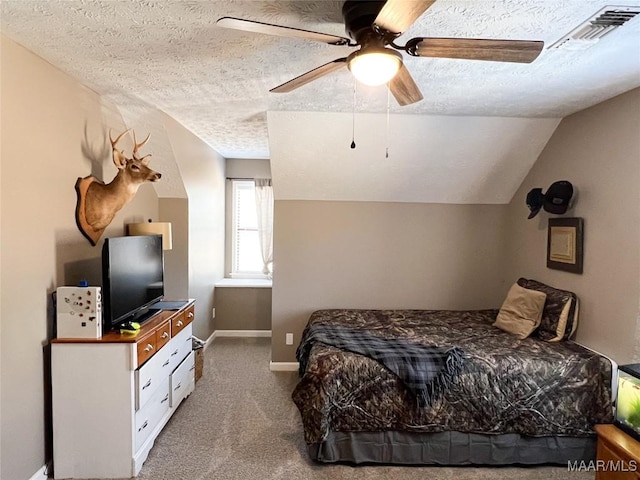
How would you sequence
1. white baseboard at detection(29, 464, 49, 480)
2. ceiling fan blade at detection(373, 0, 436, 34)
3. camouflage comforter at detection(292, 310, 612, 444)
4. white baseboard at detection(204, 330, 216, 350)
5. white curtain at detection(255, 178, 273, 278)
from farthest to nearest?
white curtain at detection(255, 178, 273, 278) → white baseboard at detection(204, 330, 216, 350) → camouflage comforter at detection(292, 310, 612, 444) → white baseboard at detection(29, 464, 49, 480) → ceiling fan blade at detection(373, 0, 436, 34)

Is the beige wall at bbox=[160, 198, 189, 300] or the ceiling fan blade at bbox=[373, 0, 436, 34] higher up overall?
the ceiling fan blade at bbox=[373, 0, 436, 34]

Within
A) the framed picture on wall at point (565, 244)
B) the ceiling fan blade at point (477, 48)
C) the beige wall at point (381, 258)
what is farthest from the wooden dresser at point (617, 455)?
the beige wall at point (381, 258)

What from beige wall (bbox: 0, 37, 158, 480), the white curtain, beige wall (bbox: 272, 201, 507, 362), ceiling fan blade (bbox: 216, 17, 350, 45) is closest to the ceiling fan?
ceiling fan blade (bbox: 216, 17, 350, 45)

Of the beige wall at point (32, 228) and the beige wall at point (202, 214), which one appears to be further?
the beige wall at point (202, 214)

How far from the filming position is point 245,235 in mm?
5703

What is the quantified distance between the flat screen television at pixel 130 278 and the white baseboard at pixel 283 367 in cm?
146

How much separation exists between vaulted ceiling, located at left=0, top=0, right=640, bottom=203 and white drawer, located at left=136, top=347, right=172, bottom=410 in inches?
74.8

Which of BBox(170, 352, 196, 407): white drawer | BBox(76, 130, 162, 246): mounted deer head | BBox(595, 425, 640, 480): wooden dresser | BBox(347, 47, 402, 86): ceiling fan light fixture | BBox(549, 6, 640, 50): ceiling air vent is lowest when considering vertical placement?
BBox(170, 352, 196, 407): white drawer

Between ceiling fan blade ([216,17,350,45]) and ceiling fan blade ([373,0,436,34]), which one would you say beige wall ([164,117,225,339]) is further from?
ceiling fan blade ([373,0,436,34])

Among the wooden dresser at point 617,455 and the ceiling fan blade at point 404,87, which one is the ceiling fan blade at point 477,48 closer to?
the ceiling fan blade at point 404,87

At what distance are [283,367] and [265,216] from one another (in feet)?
7.56

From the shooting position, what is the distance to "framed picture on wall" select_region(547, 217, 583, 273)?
9.68 ft

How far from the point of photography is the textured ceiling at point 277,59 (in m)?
1.68

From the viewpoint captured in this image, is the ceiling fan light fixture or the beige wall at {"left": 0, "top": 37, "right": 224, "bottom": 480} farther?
the beige wall at {"left": 0, "top": 37, "right": 224, "bottom": 480}
